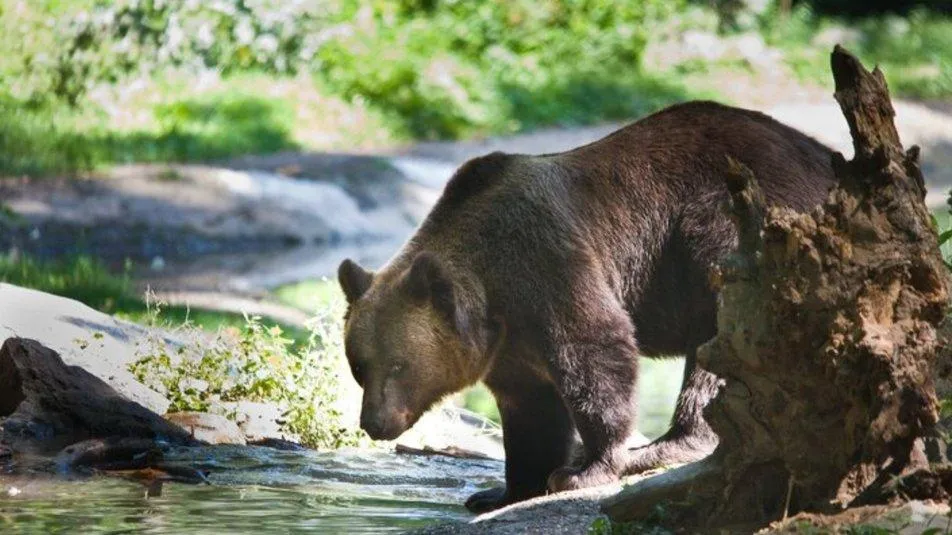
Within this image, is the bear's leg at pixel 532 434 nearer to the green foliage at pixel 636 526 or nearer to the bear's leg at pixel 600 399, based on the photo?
the bear's leg at pixel 600 399

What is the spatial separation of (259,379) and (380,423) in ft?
7.58

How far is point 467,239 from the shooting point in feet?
22.2

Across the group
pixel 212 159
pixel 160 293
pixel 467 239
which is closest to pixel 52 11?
pixel 212 159

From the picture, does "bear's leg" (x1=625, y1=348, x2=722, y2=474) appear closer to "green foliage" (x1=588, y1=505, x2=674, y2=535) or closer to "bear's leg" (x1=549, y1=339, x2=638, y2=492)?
"bear's leg" (x1=549, y1=339, x2=638, y2=492)

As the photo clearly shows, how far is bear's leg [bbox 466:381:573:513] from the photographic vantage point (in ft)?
23.0

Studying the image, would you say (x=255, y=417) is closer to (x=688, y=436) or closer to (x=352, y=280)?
(x=352, y=280)

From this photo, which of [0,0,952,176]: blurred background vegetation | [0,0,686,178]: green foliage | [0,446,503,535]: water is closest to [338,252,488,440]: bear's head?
[0,446,503,535]: water

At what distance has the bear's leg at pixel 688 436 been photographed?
6523mm

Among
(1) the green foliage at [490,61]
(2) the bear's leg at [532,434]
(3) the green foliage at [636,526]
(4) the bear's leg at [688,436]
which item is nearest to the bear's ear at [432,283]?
(2) the bear's leg at [532,434]

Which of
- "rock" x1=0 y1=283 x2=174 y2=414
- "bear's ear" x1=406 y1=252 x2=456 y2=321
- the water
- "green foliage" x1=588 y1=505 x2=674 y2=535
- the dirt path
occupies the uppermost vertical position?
the dirt path

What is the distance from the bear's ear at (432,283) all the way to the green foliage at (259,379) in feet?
6.64

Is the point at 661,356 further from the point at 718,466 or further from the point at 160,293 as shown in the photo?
the point at 160,293

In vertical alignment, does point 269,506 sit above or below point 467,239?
below

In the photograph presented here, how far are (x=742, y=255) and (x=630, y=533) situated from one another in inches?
39.0
